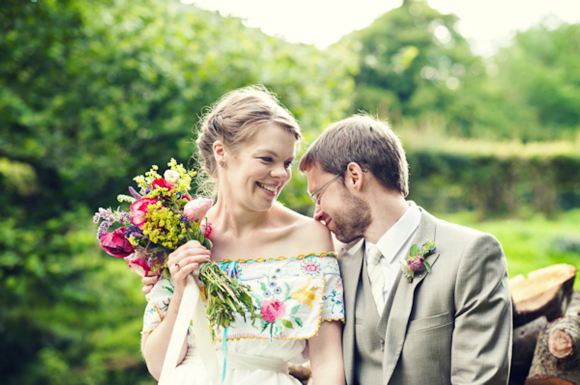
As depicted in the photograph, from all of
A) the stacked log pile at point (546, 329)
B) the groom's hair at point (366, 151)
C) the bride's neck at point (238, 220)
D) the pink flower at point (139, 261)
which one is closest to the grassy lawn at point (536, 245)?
the stacked log pile at point (546, 329)

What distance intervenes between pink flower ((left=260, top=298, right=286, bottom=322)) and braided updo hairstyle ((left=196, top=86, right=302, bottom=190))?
2.54 feet

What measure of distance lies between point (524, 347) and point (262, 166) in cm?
198

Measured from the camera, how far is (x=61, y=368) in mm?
7250

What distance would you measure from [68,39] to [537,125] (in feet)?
89.4

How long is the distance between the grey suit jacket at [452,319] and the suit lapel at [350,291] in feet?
0.04

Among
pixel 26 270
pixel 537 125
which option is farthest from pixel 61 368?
pixel 537 125

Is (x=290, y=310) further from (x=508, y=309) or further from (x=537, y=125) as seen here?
(x=537, y=125)

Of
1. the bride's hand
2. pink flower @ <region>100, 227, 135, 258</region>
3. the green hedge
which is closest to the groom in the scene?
the bride's hand

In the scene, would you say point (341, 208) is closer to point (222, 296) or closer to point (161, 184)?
point (222, 296)

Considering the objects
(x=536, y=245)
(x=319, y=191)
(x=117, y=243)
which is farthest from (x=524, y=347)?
(x=536, y=245)

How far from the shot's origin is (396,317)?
236 cm

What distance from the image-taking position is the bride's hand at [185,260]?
2320mm

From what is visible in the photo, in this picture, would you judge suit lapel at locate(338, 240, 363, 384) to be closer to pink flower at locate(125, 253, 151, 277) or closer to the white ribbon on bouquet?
the white ribbon on bouquet

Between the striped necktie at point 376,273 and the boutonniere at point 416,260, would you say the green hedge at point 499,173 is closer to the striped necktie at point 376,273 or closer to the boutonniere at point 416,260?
the striped necktie at point 376,273
